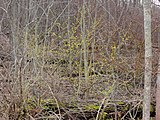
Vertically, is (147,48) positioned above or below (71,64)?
above

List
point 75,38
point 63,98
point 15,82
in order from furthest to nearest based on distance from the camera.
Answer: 1. point 75,38
2. point 63,98
3. point 15,82

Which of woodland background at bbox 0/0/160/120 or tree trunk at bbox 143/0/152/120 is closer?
tree trunk at bbox 143/0/152/120

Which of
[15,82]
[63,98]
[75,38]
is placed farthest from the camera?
[75,38]

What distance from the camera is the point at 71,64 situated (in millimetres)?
5473

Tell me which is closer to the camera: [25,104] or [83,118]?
[25,104]

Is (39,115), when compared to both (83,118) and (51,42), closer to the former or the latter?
(83,118)

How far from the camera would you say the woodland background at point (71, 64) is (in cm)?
365

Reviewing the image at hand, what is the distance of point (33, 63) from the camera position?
424 cm

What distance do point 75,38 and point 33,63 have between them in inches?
52.4

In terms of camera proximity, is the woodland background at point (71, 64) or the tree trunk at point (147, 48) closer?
the tree trunk at point (147, 48)

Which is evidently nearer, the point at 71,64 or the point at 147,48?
the point at 147,48

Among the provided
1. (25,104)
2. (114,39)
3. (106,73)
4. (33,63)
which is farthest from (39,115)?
(114,39)

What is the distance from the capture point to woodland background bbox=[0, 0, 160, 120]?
3.65 meters

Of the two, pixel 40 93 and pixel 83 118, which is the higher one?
pixel 40 93
